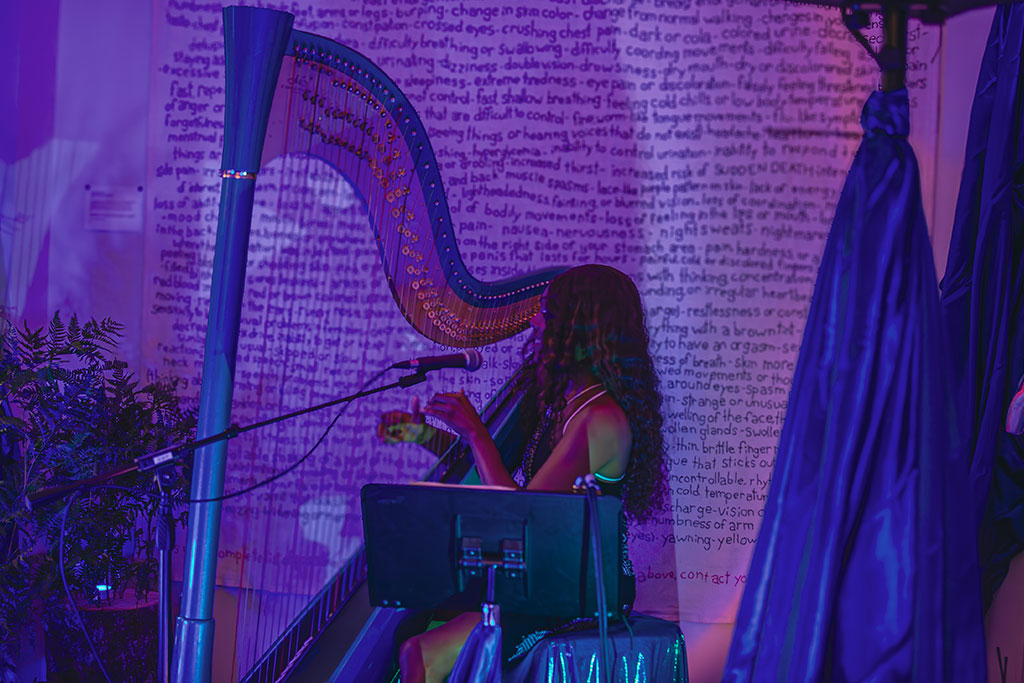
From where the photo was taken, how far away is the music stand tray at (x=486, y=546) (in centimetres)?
151

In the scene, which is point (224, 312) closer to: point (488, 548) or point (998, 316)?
point (488, 548)

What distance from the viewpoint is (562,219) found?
288 cm

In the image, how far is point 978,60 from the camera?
8.69 feet

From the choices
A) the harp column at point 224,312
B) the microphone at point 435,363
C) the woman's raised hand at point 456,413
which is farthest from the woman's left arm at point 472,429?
the harp column at point 224,312

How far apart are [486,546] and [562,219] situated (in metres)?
1.54

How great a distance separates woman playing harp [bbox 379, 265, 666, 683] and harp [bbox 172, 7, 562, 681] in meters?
0.11

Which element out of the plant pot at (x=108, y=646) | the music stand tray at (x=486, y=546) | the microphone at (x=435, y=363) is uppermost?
the microphone at (x=435, y=363)

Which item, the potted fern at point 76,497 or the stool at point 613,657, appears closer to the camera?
the stool at point 613,657

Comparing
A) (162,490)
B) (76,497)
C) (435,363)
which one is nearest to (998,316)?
(435,363)

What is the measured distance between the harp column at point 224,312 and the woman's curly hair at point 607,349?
77cm

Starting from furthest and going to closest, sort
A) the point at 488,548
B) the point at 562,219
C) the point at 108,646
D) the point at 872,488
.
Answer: the point at 562,219 → the point at 108,646 → the point at 488,548 → the point at 872,488

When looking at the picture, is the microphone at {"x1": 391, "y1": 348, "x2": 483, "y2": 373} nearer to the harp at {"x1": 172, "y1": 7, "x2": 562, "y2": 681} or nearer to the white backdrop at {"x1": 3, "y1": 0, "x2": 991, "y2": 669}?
the harp at {"x1": 172, "y1": 7, "x2": 562, "y2": 681}

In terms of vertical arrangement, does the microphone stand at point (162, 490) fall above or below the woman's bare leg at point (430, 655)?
above

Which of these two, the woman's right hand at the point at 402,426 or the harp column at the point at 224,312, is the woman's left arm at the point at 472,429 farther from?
the harp column at the point at 224,312
